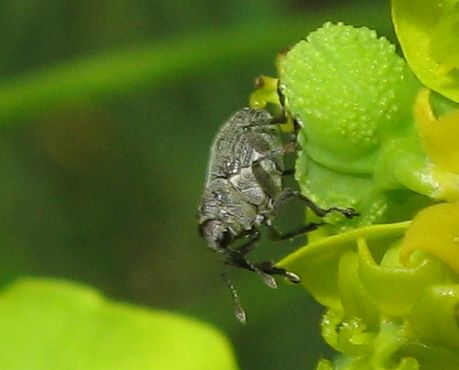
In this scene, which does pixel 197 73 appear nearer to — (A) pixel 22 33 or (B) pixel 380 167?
(A) pixel 22 33

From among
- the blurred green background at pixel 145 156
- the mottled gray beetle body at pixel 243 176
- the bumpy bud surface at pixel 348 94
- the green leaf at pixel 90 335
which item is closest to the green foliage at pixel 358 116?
the bumpy bud surface at pixel 348 94

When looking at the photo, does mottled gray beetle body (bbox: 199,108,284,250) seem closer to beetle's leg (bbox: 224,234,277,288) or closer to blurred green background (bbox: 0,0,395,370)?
beetle's leg (bbox: 224,234,277,288)

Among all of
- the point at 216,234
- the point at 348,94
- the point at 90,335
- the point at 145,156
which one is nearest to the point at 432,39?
the point at 348,94

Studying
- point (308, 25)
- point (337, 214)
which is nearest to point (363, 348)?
point (337, 214)

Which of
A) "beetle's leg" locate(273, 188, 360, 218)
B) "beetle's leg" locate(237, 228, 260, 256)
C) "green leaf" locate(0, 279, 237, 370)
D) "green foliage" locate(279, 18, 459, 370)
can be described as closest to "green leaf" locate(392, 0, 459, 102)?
"green foliage" locate(279, 18, 459, 370)

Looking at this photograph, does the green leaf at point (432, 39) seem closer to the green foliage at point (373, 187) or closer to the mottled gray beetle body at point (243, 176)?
the green foliage at point (373, 187)
